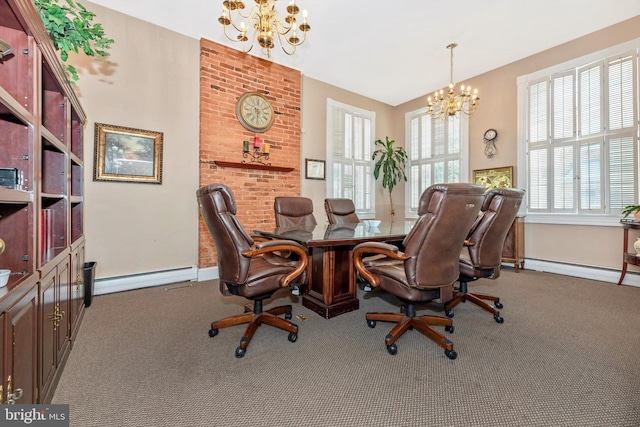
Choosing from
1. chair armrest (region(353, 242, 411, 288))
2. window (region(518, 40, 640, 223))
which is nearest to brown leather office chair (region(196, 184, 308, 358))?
chair armrest (region(353, 242, 411, 288))

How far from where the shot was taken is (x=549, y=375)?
5.19 ft

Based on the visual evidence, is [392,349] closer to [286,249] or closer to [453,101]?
[286,249]

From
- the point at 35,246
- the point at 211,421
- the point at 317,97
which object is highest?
the point at 317,97

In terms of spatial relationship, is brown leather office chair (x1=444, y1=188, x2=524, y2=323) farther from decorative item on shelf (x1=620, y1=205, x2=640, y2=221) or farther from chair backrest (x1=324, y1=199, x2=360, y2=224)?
decorative item on shelf (x1=620, y1=205, x2=640, y2=221)

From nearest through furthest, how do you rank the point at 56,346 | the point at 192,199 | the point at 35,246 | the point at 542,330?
the point at 35,246 → the point at 56,346 → the point at 542,330 → the point at 192,199

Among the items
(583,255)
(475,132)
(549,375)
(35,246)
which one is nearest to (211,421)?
(35,246)

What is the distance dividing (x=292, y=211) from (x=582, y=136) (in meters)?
3.95

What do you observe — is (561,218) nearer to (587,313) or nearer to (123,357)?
(587,313)

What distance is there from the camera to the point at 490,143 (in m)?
4.64

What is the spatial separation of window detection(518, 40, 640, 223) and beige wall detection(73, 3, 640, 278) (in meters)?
0.18

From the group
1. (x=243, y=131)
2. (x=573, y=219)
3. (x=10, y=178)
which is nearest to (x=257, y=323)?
(x=10, y=178)

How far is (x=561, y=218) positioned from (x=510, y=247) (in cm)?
74

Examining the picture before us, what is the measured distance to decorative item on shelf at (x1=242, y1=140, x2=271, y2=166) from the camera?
159 inches

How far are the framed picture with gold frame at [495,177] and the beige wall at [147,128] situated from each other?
14.6 ft
